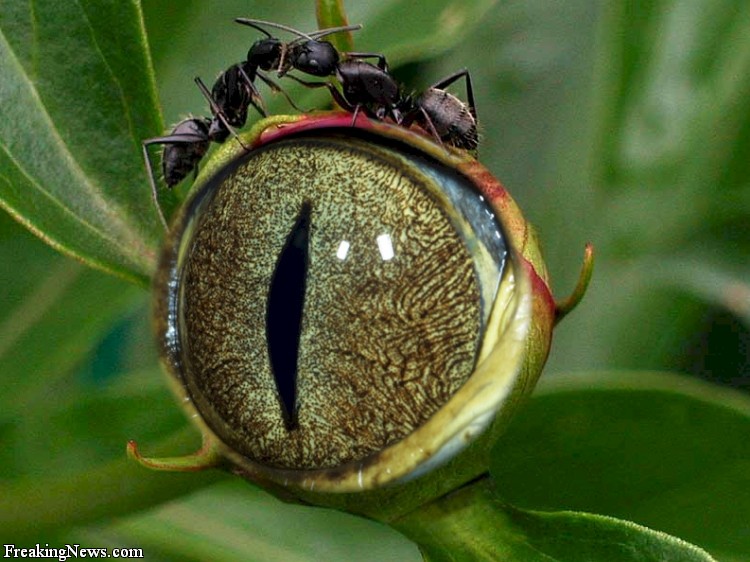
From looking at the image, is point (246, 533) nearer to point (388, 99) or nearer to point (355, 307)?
point (388, 99)

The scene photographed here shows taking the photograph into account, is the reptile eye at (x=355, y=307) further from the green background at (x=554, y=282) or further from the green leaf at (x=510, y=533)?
the green background at (x=554, y=282)

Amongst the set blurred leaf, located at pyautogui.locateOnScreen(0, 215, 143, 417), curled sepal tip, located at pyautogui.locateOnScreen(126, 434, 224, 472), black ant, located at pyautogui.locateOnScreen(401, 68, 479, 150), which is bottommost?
blurred leaf, located at pyautogui.locateOnScreen(0, 215, 143, 417)

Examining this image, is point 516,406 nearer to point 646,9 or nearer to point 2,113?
point 2,113

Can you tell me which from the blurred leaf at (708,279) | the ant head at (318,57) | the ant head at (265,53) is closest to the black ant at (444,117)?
the ant head at (318,57)

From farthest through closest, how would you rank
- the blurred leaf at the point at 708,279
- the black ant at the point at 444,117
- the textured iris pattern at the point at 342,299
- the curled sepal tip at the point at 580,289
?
the blurred leaf at the point at 708,279 < the black ant at the point at 444,117 < the curled sepal tip at the point at 580,289 < the textured iris pattern at the point at 342,299

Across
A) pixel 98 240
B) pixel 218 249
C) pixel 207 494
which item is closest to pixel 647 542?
pixel 218 249

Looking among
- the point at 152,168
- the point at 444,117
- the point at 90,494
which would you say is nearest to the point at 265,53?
the point at 152,168

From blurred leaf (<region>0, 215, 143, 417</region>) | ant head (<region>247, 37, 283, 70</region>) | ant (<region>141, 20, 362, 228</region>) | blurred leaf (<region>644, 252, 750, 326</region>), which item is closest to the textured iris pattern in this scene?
ant (<region>141, 20, 362, 228</region>)

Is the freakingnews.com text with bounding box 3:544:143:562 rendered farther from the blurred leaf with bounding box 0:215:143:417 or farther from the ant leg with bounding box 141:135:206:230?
the ant leg with bounding box 141:135:206:230
